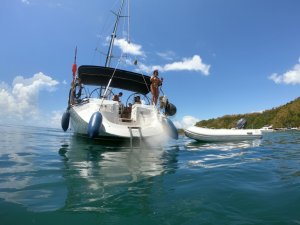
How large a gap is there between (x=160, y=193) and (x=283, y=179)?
7.03ft

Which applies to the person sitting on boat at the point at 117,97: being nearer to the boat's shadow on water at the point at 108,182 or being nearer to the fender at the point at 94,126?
the fender at the point at 94,126

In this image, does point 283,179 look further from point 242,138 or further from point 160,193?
point 242,138

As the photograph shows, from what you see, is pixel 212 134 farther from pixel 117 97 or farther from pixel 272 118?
pixel 272 118

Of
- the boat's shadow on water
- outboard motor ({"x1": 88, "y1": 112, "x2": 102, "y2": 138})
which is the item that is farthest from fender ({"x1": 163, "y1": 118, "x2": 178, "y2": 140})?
the boat's shadow on water

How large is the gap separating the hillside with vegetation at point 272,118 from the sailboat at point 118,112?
2597 centimetres

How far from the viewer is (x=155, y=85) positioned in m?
10.9

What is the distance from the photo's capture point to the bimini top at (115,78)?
39.4 feet

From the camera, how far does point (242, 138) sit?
13.1 meters

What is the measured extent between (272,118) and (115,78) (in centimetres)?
3277

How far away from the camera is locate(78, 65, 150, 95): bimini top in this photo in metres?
12.0

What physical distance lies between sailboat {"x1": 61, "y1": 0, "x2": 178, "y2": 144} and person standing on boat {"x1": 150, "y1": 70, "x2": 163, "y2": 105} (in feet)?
1.30

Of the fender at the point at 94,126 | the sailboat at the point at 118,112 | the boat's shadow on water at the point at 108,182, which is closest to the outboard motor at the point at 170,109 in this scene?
the sailboat at the point at 118,112

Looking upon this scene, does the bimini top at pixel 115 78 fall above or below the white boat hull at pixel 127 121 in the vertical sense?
above

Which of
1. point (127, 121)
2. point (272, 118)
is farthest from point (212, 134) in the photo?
point (272, 118)
